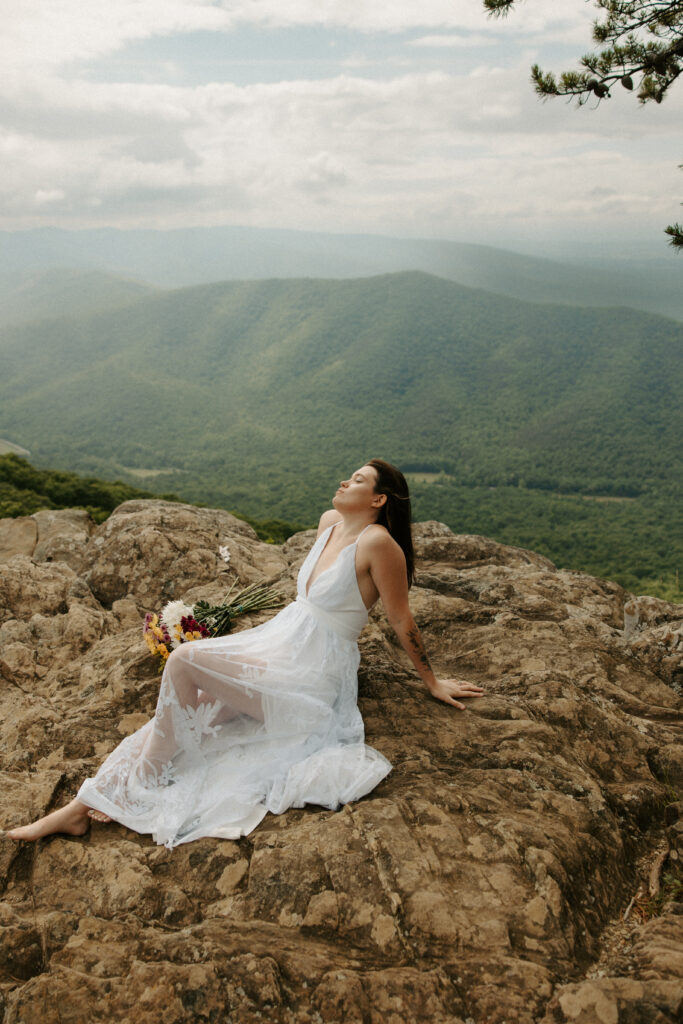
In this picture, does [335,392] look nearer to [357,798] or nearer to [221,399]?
[221,399]

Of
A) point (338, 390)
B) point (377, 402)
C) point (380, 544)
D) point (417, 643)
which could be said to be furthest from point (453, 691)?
point (338, 390)

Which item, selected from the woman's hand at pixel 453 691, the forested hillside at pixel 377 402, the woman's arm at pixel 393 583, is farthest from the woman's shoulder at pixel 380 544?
the forested hillside at pixel 377 402

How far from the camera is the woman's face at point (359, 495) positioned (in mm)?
4078

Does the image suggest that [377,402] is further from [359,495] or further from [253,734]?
[253,734]

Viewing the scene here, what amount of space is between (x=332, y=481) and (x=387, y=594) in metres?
65.4

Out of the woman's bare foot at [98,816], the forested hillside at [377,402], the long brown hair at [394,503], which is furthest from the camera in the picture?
the forested hillside at [377,402]

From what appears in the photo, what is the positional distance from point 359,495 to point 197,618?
5.34 feet

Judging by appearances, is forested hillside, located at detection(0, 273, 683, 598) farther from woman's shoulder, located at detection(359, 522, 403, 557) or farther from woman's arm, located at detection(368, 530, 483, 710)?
woman's shoulder, located at detection(359, 522, 403, 557)

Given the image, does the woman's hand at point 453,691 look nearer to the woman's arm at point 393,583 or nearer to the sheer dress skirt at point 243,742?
the woman's arm at point 393,583

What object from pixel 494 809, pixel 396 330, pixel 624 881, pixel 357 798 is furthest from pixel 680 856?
pixel 396 330

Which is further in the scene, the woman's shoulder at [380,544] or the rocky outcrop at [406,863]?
the woman's shoulder at [380,544]

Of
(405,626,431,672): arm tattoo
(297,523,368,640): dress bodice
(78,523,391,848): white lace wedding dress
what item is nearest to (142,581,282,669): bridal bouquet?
(78,523,391,848): white lace wedding dress

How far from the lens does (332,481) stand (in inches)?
2726

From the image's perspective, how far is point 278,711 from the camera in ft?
12.5
